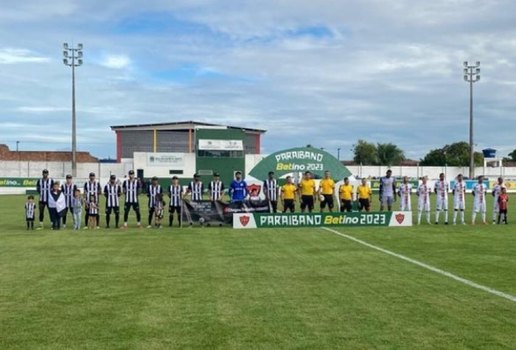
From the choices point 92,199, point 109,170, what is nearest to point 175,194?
point 92,199

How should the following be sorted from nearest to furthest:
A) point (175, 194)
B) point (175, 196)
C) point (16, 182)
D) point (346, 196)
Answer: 1. point (175, 194)
2. point (175, 196)
3. point (346, 196)
4. point (16, 182)

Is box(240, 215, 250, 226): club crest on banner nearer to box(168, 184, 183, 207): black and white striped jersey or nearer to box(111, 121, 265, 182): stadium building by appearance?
box(168, 184, 183, 207): black and white striped jersey

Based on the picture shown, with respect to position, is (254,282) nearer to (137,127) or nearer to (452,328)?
(452,328)

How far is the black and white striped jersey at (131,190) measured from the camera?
22281 millimetres

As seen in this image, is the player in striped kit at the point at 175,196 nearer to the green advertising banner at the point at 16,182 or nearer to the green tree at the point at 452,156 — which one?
the green advertising banner at the point at 16,182

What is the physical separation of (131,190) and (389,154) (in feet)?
345

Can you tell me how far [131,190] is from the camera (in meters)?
22.3

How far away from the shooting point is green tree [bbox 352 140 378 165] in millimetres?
120250

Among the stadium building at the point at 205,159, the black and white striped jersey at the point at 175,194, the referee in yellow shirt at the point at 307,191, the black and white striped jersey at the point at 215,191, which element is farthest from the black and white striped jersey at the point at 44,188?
the stadium building at the point at 205,159

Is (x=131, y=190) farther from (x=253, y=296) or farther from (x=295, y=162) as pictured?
(x=253, y=296)

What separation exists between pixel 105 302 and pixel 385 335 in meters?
4.04

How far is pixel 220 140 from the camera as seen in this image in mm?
66125

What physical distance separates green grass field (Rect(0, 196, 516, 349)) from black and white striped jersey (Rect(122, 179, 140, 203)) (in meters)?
5.19

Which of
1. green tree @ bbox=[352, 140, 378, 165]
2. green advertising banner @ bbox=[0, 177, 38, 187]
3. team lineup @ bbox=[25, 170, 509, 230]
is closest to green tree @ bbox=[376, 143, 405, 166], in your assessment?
green tree @ bbox=[352, 140, 378, 165]
